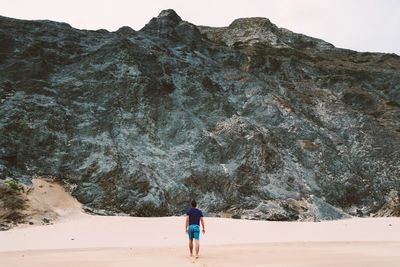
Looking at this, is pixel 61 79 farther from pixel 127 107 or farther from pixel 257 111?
pixel 257 111

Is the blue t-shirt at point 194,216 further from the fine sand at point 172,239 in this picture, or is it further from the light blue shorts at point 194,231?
the fine sand at point 172,239

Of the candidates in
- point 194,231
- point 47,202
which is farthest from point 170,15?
point 194,231

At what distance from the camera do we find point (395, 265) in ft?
A: 23.3

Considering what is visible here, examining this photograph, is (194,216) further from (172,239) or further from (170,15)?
(170,15)

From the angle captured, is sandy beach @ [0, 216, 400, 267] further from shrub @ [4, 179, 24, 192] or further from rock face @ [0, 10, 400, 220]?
rock face @ [0, 10, 400, 220]

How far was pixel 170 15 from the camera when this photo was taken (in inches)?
1784

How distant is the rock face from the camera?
21859 mm

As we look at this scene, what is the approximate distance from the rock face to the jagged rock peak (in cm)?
609

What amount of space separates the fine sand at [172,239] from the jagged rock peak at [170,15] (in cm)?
3236

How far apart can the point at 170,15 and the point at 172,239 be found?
121 ft

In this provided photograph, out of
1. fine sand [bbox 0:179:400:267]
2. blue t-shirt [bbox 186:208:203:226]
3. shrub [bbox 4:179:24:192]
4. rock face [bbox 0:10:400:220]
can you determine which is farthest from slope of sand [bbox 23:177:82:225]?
blue t-shirt [bbox 186:208:203:226]

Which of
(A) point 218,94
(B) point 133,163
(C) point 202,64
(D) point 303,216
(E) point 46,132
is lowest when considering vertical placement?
(D) point 303,216

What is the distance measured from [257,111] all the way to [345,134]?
8.21m

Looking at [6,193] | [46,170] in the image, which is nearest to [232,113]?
[46,170]
